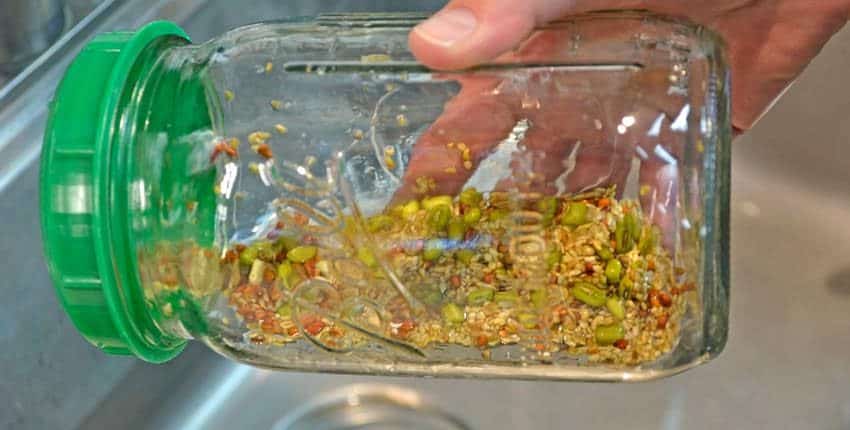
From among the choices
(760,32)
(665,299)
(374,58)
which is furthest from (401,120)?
(760,32)

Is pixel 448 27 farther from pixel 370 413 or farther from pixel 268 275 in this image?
pixel 370 413

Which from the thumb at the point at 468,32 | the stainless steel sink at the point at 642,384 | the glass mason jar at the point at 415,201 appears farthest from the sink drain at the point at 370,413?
the thumb at the point at 468,32

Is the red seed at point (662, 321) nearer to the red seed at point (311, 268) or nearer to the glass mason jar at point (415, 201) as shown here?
the glass mason jar at point (415, 201)

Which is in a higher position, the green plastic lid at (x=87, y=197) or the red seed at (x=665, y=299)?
the green plastic lid at (x=87, y=197)

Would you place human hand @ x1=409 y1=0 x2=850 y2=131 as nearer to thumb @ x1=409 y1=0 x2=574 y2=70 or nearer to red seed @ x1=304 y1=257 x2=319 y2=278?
thumb @ x1=409 y1=0 x2=574 y2=70

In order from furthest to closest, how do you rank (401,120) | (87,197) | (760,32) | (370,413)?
(370,413) < (760,32) < (401,120) < (87,197)

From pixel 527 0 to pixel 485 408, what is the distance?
388 millimetres

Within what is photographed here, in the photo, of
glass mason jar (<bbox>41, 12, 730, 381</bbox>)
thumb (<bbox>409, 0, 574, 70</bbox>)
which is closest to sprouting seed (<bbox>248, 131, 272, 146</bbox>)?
glass mason jar (<bbox>41, 12, 730, 381</bbox>)

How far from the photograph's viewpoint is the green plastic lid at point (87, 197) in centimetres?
41

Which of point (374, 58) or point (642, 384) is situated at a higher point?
point (374, 58)

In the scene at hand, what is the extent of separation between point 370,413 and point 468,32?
0.40 m

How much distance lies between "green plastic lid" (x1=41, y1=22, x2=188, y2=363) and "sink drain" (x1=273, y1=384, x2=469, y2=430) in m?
0.33

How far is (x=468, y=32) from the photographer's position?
43cm

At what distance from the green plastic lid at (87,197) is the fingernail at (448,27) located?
0.43 feet
